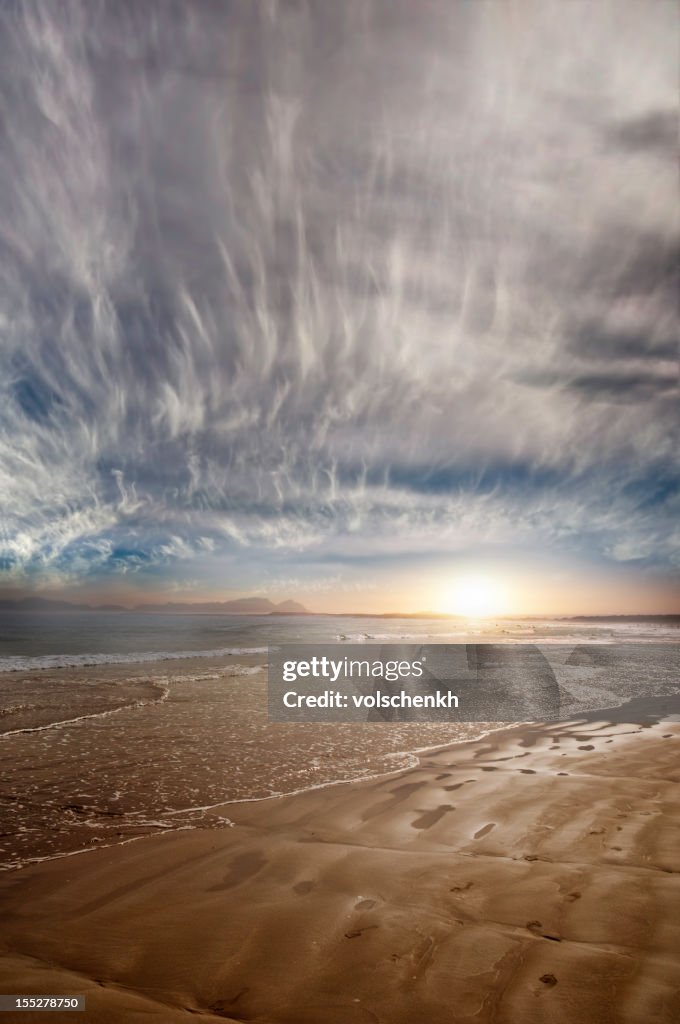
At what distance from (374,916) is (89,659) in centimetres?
3742

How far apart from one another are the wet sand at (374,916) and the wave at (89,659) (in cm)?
2890

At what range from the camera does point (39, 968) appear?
4359 mm

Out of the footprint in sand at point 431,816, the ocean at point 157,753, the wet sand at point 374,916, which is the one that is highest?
the wet sand at point 374,916

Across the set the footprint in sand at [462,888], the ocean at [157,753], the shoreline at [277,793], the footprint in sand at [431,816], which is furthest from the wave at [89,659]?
the footprint in sand at [462,888]

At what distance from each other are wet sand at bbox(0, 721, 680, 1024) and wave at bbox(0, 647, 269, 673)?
1138 inches

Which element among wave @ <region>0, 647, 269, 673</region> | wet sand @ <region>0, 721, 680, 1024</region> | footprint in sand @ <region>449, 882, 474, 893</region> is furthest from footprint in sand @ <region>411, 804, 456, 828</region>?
wave @ <region>0, 647, 269, 673</region>

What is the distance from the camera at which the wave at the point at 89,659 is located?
105ft

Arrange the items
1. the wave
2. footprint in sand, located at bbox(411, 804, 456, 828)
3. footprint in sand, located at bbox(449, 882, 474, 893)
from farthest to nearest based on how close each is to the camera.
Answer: the wave < footprint in sand, located at bbox(411, 804, 456, 828) < footprint in sand, located at bbox(449, 882, 474, 893)

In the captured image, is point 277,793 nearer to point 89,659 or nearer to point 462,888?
point 462,888

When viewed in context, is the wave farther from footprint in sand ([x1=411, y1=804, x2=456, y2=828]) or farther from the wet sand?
footprint in sand ([x1=411, y1=804, x2=456, y2=828])

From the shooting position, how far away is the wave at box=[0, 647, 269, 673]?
32.2 metres

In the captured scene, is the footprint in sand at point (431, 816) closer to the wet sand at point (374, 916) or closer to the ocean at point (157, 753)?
the wet sand at point (374, 916)

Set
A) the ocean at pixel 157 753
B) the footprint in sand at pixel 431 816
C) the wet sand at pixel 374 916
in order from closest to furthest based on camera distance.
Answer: the wet sand at pixel 374 916
the footprint in sand at pixel 431 816
the ocean at pixel 157 753

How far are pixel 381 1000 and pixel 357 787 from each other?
5704 millimetres
